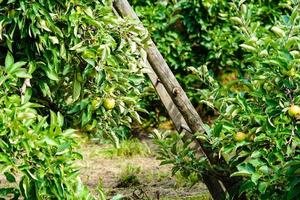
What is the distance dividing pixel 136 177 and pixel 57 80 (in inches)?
101

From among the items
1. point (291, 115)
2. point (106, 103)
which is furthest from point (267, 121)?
point (106, 103)

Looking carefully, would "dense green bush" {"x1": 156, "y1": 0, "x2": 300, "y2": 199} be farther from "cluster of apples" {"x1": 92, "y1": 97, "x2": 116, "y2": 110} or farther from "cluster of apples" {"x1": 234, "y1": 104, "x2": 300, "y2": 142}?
"cluster of apples" {"x1": 92, "y1": 97, "x2": 116, "y2": 110}

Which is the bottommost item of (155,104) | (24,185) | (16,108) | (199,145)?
(155,104)

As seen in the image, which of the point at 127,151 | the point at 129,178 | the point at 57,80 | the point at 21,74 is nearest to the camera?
the point at 21,74

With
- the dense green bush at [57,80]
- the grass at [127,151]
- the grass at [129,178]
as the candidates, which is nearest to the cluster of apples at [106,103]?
the dense green bush at [57,80]

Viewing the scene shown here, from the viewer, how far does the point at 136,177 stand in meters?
5.59

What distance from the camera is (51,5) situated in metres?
3.09

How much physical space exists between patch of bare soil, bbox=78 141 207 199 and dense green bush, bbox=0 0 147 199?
1437 millimetres

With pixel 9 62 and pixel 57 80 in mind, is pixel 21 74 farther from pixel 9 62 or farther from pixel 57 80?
pixel 57 80

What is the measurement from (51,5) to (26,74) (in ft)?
1.29

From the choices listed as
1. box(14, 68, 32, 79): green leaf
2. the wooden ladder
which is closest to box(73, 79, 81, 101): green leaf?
box(14, 68, 32, 79): green leaf

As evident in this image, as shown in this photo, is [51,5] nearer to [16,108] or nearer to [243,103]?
[16,108]

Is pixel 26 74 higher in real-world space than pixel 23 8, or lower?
lower

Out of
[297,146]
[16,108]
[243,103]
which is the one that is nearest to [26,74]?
[16,108]
